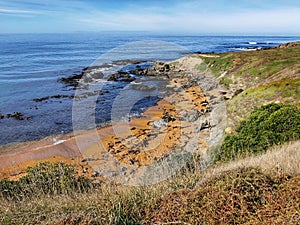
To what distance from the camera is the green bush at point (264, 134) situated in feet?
23.1

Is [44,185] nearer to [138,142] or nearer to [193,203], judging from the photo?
[193,203]

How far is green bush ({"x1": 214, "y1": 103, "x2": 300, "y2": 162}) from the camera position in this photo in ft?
23.1

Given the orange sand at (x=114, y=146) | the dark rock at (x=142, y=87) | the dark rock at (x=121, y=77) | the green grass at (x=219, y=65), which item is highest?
the green grass at (x=219, y=65)

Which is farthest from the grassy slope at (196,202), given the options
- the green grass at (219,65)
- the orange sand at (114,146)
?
the green grass at (219,65)

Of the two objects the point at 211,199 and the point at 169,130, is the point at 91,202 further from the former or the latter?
the point at 169,130

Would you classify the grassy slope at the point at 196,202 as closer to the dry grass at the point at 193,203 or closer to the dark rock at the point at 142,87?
the dry grass at the point at 193,203

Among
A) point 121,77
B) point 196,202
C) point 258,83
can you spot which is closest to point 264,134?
point 196,202

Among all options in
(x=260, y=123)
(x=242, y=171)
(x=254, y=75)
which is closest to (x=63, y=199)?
(x=242, y=171)

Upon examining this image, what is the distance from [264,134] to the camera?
7344 millimetres

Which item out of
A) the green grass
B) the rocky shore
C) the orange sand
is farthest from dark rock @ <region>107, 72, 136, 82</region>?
the orange sand

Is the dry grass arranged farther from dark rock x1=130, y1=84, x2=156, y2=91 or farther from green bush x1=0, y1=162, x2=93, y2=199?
dark rock x1=130, y1=84, x2=156, y2=91

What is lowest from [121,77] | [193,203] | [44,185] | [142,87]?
[142,87]

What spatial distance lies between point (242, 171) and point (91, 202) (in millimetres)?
2687

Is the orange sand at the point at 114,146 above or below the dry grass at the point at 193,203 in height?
below
